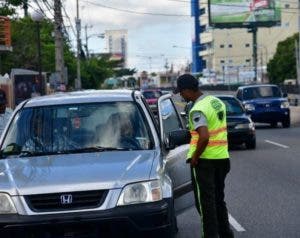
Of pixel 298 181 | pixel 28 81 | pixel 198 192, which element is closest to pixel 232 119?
pixel 298 181

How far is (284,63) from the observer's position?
110 meters

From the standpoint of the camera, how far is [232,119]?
20422 mm

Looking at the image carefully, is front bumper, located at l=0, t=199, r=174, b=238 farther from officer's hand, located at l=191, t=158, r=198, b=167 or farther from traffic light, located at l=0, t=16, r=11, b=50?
traffic light, located at l=0, t=16, r=11, b=50

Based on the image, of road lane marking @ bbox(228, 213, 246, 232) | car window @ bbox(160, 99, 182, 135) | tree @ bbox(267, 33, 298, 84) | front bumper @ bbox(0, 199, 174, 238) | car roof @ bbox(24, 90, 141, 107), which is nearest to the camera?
front bumper @ bbox(0, 199, 174, 238)

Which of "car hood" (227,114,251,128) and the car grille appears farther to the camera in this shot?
"car hood" (227,114,251,128)

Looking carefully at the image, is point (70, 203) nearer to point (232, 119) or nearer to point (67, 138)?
point (67, 138)

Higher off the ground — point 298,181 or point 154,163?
point 154,163

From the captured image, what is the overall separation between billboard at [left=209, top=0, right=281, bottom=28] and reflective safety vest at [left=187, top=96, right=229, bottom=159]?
3455 inches

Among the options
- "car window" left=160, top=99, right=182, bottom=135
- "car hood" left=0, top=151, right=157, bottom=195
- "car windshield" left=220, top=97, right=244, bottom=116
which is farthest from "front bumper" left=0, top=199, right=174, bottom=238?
"car windshield" left=220, top=97, right=244, bottom=116

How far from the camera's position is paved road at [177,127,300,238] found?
9078 millimetres

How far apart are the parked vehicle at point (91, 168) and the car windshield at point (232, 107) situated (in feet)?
41.1

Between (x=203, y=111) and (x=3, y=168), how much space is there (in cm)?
199

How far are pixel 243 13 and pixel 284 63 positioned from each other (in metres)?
14.4

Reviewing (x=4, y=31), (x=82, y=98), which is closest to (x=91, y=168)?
(x=82, y=98)
